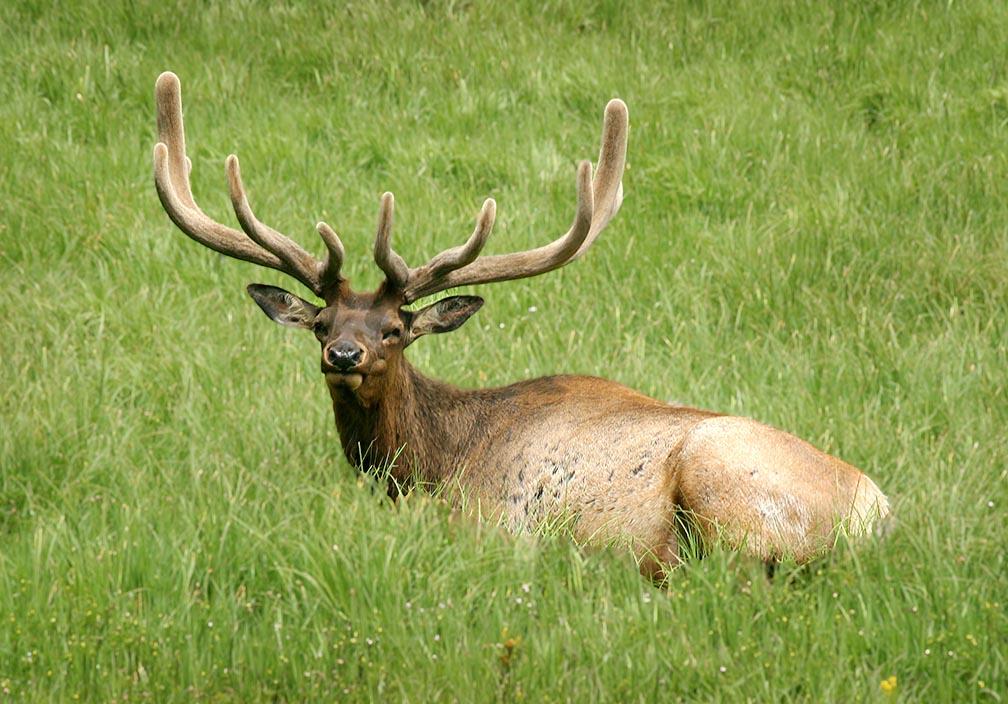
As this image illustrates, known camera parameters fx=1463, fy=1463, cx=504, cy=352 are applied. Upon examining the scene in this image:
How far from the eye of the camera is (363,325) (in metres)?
6.01

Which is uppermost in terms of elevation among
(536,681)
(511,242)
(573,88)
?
(573,88)

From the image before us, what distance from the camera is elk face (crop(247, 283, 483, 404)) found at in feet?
19.2

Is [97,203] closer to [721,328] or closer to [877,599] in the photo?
[721,328]

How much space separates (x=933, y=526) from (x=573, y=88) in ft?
20.0

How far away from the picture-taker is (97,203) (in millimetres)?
9055

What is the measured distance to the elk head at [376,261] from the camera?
19.6ft

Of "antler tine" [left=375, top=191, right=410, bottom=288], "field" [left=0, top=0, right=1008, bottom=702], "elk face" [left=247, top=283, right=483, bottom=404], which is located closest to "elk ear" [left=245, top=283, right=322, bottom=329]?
"elk face" [left=247, top=283, right=483, bottom=404]

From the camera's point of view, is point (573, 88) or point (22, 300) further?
point (573, 88)

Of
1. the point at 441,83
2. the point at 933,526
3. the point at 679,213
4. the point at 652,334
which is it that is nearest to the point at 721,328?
the point at 652,334

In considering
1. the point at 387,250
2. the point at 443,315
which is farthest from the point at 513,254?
the point at 387,250

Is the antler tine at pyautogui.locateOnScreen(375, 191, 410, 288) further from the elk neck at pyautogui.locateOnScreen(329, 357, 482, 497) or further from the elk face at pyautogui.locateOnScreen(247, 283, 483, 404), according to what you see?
the elk neck at pyautogui.locateOnScreen(329, 357, 482, 497)

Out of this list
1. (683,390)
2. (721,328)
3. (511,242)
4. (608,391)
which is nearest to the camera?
(608,391)

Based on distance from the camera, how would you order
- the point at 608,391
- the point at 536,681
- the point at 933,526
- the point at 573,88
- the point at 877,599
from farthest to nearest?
the point at 573,88
the point at 608,391
the point at 933,526
the point at 877,599
the point at 536,681

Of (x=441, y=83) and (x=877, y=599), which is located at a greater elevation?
(x=441, y=83)
